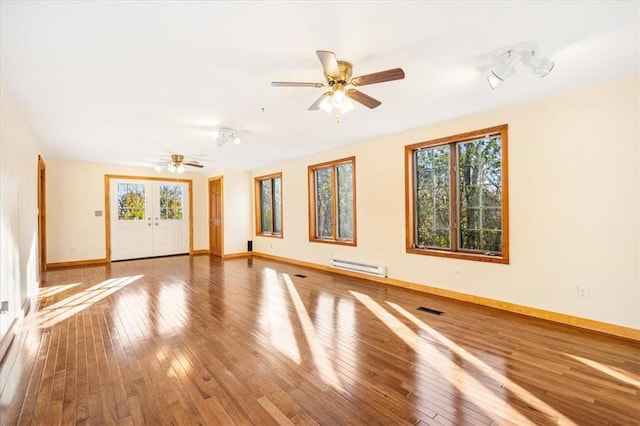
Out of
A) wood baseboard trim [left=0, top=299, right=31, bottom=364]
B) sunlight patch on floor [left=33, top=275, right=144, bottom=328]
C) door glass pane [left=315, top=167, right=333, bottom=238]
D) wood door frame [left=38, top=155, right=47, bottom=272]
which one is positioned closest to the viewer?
wood baseboard trim [left=0, top=299, right=31, bottom=364]

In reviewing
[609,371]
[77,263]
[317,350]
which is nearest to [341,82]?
[317,350]

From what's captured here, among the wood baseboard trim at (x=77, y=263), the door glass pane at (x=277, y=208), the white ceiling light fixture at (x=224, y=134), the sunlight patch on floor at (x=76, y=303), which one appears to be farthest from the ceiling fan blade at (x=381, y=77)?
the wood baseboard trim at (x=77, y=263)

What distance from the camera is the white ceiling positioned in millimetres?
1856

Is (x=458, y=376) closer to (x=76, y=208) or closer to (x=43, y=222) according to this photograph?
(x=43, y=222)

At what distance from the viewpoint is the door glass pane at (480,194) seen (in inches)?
147

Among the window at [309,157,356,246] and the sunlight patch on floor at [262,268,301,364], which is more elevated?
the window at [309,157,356,246]

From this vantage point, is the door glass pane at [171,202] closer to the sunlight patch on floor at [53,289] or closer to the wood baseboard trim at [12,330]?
the sunlight patch on floor at [53,289]

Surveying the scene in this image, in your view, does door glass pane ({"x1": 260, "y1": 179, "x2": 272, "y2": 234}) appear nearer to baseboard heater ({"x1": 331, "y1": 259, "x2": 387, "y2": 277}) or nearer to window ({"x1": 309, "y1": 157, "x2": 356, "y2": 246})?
window ({"x1": 309, "y1": 157, "x2": 356, "y2": 246})

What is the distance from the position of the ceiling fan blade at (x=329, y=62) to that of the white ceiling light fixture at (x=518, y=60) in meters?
1.28

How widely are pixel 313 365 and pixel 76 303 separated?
3.53m

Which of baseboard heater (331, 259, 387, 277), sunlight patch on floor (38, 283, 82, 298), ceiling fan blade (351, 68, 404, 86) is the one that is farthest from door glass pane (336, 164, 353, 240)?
sunlight patch on floor (38, 283, 82, 298)

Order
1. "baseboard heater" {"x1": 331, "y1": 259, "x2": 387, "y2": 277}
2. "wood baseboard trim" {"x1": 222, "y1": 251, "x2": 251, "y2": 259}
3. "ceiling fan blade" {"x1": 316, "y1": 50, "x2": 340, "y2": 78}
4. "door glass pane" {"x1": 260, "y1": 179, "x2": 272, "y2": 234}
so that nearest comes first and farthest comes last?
"ceiling fan blade" {"x1": 316, "y1": 50, "x2": 340, "y2": 78}, "baseboard heater" {"x1": 331, "y1": 259, "x2": 387, "y2": 277}, "wood baseboard trim" {"x1": 222, "y1": 251, "x2": 251, "y2": 259}, "door glass pane" {"x1": 260, "y1": 179, "x2": 272, "y2": 234}

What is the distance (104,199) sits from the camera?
7.18 meters

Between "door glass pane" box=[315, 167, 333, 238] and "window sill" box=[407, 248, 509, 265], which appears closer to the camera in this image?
"window sill" box=[407, 248, 509, 265]
